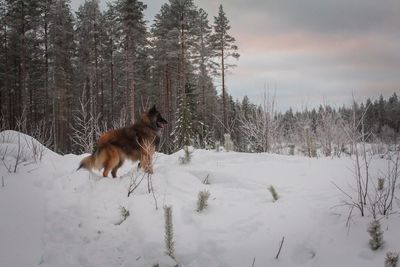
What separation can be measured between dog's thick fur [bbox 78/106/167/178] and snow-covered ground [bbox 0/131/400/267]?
23cm

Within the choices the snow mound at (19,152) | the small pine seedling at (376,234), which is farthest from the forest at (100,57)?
the small pine seedling at (376,234)

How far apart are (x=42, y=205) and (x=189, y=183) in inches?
81.0

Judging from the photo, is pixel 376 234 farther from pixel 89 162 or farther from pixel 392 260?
pixel 89 162

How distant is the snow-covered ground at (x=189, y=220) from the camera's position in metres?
3.05

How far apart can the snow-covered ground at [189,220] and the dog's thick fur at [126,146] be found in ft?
0.77

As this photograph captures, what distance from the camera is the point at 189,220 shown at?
373 cm

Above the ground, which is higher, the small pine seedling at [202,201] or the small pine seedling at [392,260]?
the small pine seedling at [202,201]

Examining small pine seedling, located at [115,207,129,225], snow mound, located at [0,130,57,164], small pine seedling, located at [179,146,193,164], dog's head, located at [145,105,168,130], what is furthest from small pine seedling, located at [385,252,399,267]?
snow mound, located at [0,130,57,164]

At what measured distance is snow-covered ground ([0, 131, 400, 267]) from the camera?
3.05m

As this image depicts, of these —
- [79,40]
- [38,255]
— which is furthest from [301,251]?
[79,40]

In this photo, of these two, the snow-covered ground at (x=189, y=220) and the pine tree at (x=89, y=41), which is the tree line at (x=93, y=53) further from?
the snow-covered ground at (x=189, y=220)

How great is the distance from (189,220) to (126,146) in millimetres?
2066

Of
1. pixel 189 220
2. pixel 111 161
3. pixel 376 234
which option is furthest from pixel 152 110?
pixel 376 234

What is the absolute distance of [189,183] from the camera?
466cm
